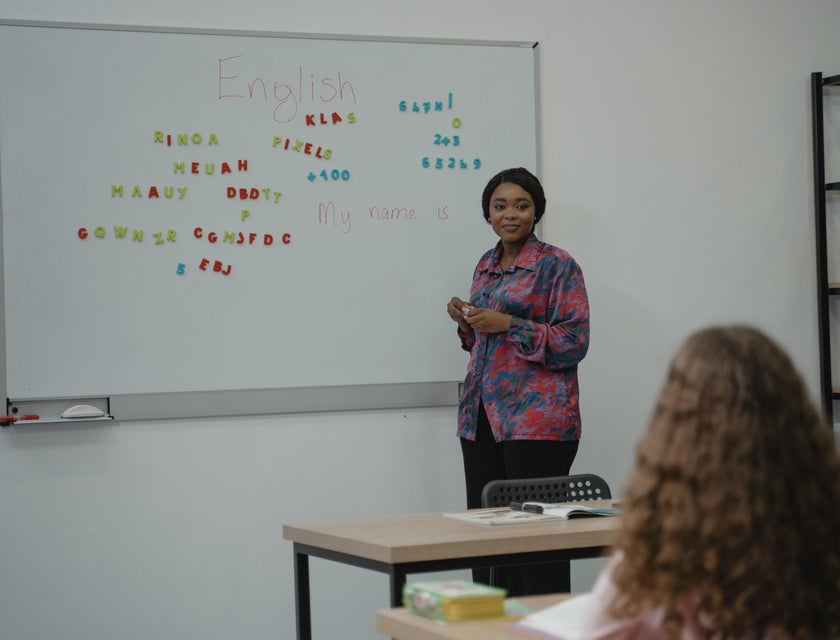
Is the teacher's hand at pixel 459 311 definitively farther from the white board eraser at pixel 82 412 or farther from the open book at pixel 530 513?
the white board eraser at pixel 82 412

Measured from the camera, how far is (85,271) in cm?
350

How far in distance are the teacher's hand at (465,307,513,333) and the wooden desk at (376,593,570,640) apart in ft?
5.66

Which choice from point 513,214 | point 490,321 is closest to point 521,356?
point 490,321

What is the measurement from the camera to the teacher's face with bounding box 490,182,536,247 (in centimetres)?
349

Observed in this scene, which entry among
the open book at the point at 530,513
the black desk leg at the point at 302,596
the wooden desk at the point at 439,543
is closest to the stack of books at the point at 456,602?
the wooden desk at the point at 439,543

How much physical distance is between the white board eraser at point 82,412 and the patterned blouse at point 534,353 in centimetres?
121

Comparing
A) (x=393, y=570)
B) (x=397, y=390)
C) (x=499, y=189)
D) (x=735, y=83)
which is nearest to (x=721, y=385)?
(x=393, y=570)

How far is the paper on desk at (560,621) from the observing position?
1.40m

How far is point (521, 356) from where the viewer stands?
3363 millimetres

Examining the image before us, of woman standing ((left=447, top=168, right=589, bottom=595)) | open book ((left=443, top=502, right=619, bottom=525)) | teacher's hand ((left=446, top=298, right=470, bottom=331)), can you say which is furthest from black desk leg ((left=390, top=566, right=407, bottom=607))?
teacher's hand ((left=446, top=298, right=470, bottom=331))

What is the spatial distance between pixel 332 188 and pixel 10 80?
3.66 feet

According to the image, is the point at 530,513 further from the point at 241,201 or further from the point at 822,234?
the point at 822,234

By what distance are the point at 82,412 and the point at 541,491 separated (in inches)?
61.4

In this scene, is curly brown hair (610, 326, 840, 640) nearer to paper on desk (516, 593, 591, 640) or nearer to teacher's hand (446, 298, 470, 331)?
paper on desk (516, 593, 591, 640)
